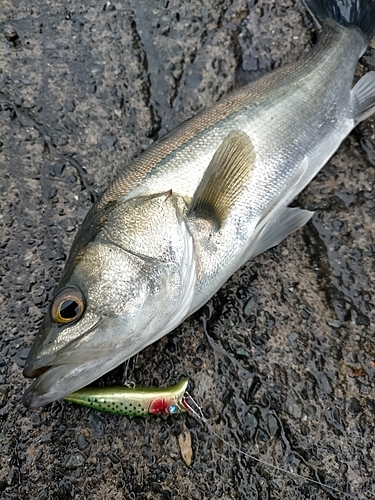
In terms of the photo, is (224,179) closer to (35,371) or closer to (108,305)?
(108,305)

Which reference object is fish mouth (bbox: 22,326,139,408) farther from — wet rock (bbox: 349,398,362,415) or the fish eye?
wet rock (bbox: 349,398,362,415)

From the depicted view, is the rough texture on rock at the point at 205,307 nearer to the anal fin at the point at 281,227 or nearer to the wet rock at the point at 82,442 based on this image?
the wet rock at the point at 82,442

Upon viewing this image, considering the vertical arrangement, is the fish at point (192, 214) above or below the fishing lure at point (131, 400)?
above

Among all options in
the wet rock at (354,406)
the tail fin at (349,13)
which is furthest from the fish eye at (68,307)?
the tail fin at (349,13)

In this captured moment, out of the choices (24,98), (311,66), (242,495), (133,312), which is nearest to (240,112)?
(311,66)

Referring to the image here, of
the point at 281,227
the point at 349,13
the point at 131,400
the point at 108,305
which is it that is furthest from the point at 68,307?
the point at 349,13

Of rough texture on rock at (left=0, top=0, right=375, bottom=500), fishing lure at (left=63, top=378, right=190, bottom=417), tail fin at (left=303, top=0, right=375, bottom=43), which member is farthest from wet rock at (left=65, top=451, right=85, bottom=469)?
tail fin at (left=303, top=0, right=375, bottom=43)
